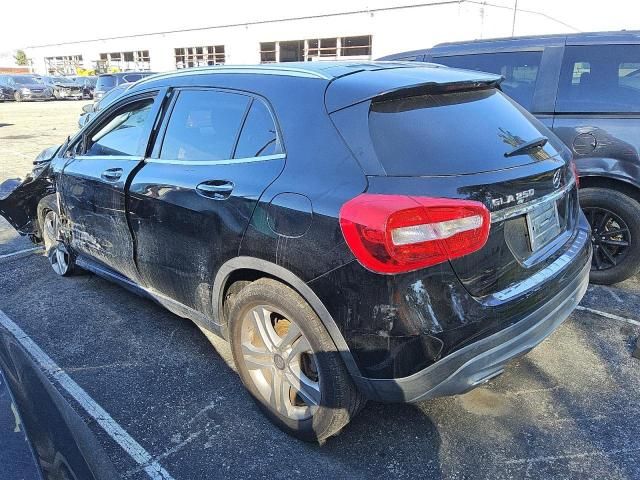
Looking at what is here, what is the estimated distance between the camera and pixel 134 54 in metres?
47.3

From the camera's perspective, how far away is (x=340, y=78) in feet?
7.94

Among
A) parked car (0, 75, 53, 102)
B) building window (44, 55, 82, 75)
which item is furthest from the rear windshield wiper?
building window (44, 55, 82, 75)

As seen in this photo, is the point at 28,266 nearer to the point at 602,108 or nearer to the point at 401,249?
the point at 401,249

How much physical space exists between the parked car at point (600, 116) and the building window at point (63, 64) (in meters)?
57.5

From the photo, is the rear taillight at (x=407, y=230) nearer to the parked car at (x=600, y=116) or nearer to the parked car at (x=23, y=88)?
the parked car at (x=600, y=116)

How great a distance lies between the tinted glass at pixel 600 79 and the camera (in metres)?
3.90

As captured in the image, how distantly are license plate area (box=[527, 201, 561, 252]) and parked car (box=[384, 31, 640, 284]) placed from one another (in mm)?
1677

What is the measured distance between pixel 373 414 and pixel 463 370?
0.82m

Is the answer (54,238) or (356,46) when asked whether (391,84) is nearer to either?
(54,238)

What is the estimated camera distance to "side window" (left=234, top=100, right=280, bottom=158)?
2473mm

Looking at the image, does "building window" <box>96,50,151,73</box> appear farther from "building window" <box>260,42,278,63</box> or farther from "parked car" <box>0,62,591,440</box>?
"parked car" <box>0,62,591,440</box>

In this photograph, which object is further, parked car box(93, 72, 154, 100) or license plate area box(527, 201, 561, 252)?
parked car box(93, 72, 154, 100)

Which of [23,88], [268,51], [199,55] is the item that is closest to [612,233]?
[23,88]

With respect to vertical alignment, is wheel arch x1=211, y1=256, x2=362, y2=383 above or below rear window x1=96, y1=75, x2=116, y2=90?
above
